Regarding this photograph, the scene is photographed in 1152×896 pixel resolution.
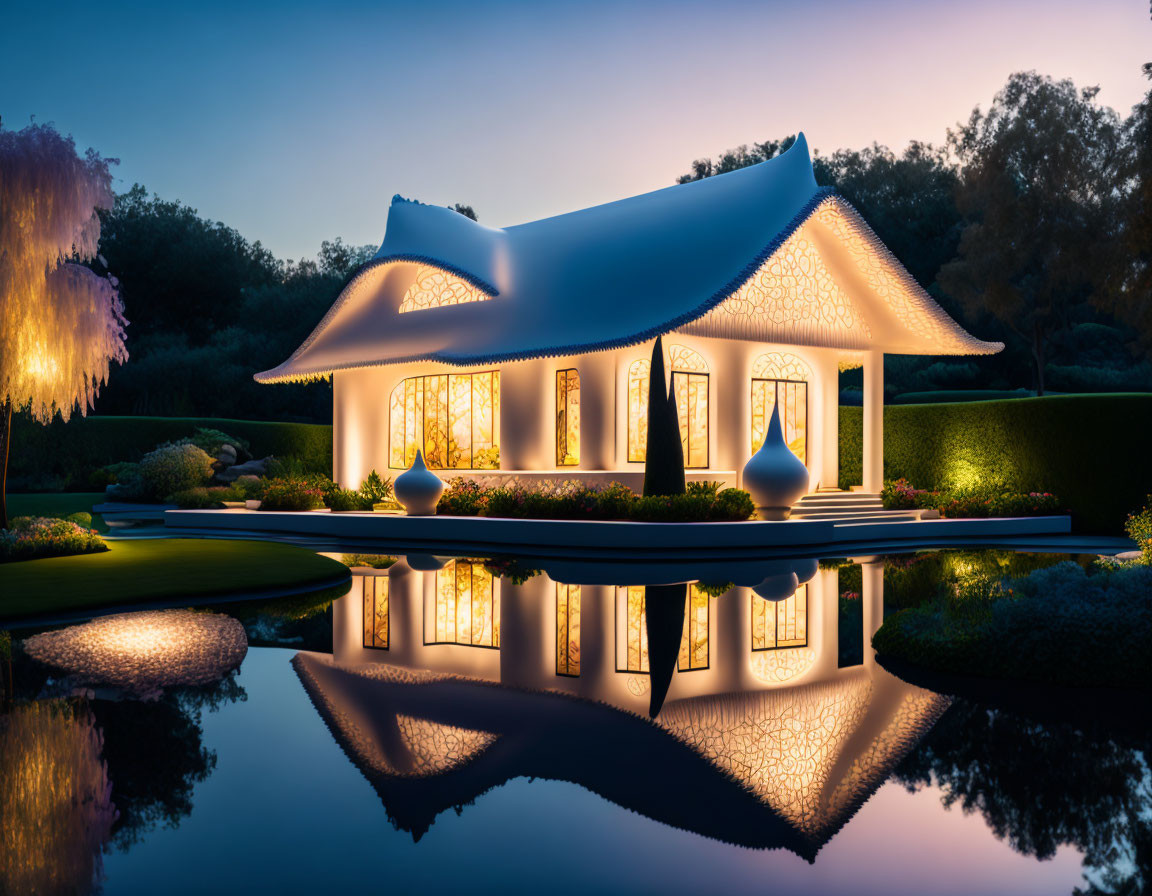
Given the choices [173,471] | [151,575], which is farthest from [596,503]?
[173,471]

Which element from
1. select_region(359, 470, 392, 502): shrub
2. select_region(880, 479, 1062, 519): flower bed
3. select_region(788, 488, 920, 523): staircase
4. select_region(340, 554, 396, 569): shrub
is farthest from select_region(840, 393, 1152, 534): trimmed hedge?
select_region(340, 554, 396, 569): shrub

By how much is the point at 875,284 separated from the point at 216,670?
61.8 feet

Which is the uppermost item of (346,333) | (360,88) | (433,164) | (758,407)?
(433,164)

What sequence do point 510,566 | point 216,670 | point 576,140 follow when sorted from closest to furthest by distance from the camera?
point 216,670 < point 510,566 < point 576,140

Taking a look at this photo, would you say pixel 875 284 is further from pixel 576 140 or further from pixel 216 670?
pixel 216 670

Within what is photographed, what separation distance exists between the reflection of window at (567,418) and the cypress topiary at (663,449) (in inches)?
133

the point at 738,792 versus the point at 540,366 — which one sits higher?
the point at 540,366

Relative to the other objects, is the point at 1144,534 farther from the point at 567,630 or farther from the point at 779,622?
the point at 567,630

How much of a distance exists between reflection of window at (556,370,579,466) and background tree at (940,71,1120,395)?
25951 millimetres

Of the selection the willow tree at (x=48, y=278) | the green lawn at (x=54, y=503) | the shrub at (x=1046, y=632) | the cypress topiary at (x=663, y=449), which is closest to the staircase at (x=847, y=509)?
the cypress topiary at (x=663, y=449)

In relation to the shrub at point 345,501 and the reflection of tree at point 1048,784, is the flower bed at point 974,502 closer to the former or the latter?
the shrub at point 345,501

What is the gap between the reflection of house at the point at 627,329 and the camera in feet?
69.3

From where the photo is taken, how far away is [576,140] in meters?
34.6

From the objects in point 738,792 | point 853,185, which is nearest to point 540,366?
point 738,792
